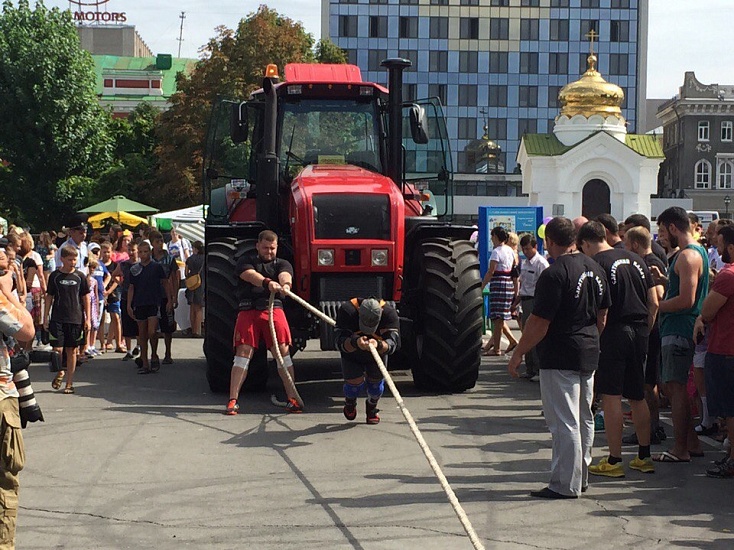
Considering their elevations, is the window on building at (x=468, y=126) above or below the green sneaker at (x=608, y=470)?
above

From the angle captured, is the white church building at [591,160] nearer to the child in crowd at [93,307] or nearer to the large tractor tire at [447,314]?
the child in crowd at [93,307]

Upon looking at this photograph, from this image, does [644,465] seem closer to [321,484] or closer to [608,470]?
[608,470]

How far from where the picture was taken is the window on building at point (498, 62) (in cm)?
9881

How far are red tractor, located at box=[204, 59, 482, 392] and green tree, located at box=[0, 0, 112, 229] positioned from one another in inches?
1287

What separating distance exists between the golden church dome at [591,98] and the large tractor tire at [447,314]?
164 ft

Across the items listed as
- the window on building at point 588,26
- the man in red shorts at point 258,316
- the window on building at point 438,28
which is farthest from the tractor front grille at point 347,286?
the window on building at point 588,26

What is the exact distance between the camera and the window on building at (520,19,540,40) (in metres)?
99.2

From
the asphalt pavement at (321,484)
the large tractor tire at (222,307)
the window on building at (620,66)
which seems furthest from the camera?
the window on building at (620,66)

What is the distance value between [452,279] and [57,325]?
14.5 feet

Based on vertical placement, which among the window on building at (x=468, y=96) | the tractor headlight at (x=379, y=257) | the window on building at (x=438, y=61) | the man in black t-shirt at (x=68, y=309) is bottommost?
the man in black t-shirt at (x=68, y=309)

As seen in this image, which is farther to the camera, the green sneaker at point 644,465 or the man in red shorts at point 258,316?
the man in red shorts at point 258,316

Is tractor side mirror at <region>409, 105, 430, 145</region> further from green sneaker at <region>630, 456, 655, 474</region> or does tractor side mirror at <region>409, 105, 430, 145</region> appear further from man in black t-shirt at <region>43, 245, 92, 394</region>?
Answer: green sneaker at <region>630, 456, 655, 474</region>

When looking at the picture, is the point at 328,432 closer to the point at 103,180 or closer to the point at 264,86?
the point at 264,86

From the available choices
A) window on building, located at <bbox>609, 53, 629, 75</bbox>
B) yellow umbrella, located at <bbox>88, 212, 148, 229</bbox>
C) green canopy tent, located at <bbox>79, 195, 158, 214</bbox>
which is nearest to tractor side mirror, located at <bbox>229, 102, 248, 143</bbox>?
green canopy tent, located at <bbox>79, 195, 158, 214</bbox>
